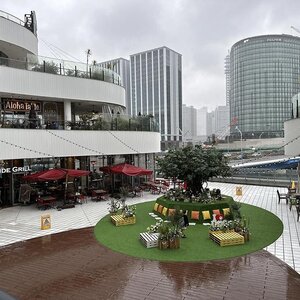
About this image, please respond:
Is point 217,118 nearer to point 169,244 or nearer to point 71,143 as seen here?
point 71,143

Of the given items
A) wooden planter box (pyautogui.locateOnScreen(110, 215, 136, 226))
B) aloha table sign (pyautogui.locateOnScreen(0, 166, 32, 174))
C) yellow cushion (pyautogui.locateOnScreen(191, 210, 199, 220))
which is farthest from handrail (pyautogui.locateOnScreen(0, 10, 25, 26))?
yellow cushion (pyautogui.locateOnScreen(191, 210, 199, 220))

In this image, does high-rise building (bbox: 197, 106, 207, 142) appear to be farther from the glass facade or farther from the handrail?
the handrail

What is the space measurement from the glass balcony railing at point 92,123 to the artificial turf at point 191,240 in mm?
8941

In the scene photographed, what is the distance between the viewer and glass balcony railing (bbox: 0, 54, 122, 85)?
72.7ft

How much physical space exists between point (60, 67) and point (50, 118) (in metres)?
3.99

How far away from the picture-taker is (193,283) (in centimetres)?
981

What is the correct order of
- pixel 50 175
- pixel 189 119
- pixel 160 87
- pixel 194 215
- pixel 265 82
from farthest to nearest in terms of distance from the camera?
pixel 189 119
pixel 160 87
pixel 265 82
pixel 50 175
pixel 194 215

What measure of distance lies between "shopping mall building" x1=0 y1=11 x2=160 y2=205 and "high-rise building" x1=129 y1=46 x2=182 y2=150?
85.9 m

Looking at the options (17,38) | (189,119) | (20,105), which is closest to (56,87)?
(20,105)

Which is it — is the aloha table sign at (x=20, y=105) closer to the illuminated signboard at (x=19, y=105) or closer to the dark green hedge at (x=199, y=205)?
the illuminated signboard at (x=19, y=105)

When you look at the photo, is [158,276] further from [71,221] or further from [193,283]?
[71,221]

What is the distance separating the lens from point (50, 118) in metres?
24.7

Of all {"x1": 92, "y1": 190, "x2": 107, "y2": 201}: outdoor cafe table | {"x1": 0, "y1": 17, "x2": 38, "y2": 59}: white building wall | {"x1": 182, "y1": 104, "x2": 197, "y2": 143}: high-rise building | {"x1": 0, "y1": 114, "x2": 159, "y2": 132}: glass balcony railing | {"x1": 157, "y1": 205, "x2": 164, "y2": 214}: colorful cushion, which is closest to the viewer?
{"x1": 157, "y1": 205, "x2": 164, "y2": 214}: colorful cushion

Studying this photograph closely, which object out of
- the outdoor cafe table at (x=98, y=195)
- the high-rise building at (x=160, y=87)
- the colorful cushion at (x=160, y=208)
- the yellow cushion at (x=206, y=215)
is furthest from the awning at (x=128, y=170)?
the high-rise building at (x=160, y=87)
